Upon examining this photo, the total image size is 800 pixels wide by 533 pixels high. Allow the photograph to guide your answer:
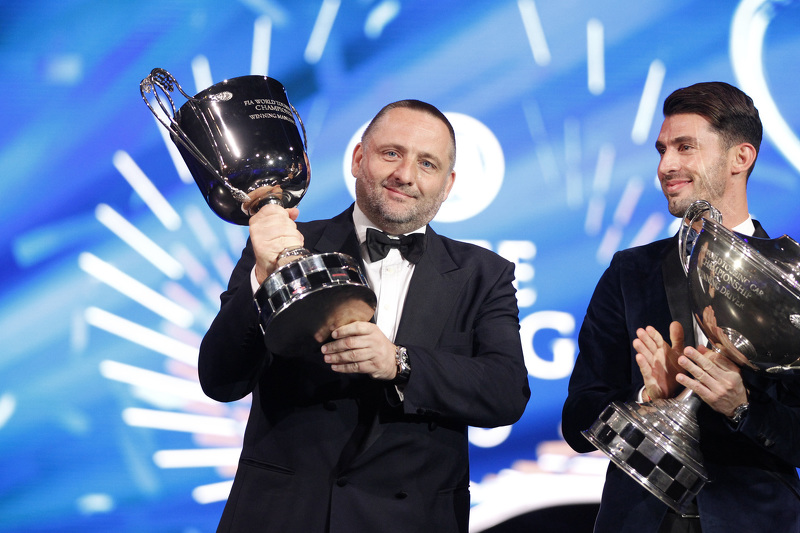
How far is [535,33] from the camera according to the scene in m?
3.36

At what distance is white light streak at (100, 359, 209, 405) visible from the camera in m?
3.25

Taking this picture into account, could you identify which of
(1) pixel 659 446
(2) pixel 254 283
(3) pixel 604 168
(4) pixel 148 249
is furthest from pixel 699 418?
(4) pixel 148 249

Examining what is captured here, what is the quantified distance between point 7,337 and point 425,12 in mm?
2289

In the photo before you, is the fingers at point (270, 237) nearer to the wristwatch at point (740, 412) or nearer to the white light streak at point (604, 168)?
the wristwatch at point (740, 412)

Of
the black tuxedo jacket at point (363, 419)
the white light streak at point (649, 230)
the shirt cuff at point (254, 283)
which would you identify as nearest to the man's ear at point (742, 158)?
the white light streak at point (649, 230)

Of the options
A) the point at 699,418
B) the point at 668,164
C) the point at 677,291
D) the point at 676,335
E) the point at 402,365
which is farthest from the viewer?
the point at 668,164

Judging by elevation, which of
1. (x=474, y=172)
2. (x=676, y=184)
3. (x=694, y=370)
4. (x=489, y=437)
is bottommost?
(x=694, y=370)

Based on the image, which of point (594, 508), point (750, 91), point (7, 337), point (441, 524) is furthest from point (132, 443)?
point (750, 91)

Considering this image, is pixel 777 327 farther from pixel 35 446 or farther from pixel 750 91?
pixel 35 446

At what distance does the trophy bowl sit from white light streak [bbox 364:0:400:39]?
6.60ft

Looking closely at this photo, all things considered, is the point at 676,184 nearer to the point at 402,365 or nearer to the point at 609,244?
the point at 609,244

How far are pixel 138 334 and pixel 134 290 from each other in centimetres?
19

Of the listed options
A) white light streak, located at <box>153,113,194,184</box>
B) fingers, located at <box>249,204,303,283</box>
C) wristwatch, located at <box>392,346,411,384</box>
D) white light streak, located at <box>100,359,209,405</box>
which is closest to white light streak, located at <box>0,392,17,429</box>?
white light streak, located at <box>100,359,209,405</box>

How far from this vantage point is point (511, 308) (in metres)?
2.26
